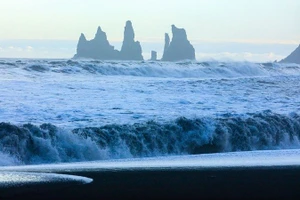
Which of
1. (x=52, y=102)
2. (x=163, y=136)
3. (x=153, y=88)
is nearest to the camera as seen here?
(x=163, y=136)

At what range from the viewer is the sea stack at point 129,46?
2766 inches

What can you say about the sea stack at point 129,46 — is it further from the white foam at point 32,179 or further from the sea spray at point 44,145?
the white foam at point 32,179

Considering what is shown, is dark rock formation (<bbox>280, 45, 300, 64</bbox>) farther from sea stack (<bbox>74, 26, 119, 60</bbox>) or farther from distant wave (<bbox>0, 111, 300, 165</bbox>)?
distant wave (<bbox>0, 111, 300, 165</bbox>)

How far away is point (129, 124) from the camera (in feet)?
48.6

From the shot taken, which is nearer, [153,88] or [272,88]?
[153,88]

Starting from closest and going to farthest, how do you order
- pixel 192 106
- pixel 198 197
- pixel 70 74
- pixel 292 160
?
pixel 198 197
pixel 292 160
pixel 192 106
pixel 70 74

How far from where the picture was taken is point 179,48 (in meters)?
71.7

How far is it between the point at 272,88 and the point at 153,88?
22.3 feet

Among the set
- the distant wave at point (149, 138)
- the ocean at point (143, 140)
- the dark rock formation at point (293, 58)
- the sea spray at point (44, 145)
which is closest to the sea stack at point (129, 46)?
the dark rock formation at point (293, 58)

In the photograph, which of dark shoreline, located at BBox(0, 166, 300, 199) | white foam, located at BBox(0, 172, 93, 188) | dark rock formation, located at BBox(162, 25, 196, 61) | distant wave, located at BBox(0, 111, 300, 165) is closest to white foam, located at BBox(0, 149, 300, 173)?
dark shoreline, located at BBox(0, 166, 300, 199)

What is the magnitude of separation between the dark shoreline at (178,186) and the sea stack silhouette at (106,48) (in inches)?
2320

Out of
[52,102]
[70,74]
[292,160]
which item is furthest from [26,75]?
[292,160]

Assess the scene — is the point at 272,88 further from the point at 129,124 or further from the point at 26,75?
the point at 129,124

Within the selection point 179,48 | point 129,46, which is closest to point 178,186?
point 129,46
